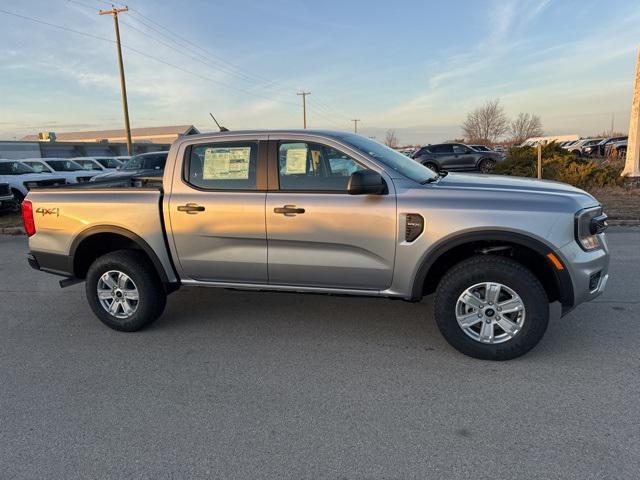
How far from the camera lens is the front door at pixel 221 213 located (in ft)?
13.0

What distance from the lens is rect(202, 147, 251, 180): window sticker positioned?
4.08m

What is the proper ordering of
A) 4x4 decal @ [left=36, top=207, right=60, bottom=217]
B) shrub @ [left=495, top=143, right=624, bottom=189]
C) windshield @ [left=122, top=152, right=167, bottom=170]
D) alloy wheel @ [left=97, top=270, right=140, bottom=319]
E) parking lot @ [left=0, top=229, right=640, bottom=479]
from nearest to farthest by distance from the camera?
parking lot @ [left=0, top=229, right=640, bottom=479], alloy wheel @ [left=97, top=270, right=140, bottom=319], 4x4 decal @ [left=36, top=207, right=60, bottom=217], shrub @ [left=495, top=143, right=624, bottom=189], windshield @ [left=122, top=152, right=167, bottom=170]

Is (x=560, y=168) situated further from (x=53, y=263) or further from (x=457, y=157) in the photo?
(x=53, y=263)

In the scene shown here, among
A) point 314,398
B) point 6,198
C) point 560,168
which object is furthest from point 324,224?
point 560,168


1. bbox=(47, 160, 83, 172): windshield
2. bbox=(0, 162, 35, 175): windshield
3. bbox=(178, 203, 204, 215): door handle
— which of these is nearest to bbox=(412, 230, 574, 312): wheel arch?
bbox=(178, 203, 204, 215): door handle

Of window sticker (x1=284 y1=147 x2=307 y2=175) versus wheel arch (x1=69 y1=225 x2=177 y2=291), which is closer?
window sticker (x1=284 y1=147 x2=307 y2=175)

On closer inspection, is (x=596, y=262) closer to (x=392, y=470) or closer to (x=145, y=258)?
(x=392, y=470)

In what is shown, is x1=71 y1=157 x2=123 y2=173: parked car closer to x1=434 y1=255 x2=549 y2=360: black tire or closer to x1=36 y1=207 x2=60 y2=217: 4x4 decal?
x1=36 y1=207 x2=60 y2=217: 4x4 decal

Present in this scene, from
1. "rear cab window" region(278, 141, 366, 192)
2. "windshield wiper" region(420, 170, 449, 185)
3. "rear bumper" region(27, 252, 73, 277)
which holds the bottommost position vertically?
"rear bumper" region(27, 252, 73, 277)

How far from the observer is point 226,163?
4133 millimetres

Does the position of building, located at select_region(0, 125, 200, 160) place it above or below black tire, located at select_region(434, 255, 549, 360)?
above

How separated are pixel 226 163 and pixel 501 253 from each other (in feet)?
8.11

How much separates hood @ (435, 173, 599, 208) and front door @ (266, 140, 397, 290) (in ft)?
2.12

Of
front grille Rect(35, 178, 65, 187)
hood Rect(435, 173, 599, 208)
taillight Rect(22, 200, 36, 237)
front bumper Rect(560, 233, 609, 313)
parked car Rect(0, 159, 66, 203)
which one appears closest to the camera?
front bumper Rect(560, 233, 609, 313)
